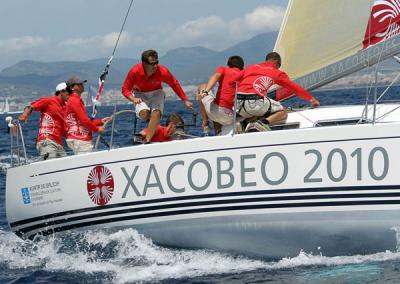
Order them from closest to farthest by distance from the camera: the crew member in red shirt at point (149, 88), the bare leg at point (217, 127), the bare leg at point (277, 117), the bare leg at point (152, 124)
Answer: the bare leg at point (277, 117) < the bare leg at point (152, 124) < the crew member in red shirt at point (149, 88) < the bare leg at point (217, 127)

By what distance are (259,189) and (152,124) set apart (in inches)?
53.9

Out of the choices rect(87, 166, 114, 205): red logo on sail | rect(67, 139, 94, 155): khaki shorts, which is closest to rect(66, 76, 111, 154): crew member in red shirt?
rect(67, 139, 94, 155): khaki shorts

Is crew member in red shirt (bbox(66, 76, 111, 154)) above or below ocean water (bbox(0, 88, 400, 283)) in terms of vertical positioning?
above

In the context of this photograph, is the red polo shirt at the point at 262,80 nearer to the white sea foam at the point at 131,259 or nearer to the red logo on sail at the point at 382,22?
the red logo on sail at the point at 382,22

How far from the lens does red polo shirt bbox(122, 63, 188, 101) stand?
7055 millimetres

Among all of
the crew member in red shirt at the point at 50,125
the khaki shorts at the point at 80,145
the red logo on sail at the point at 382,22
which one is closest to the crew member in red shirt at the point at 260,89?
the red logo on sail at the point at 382,22

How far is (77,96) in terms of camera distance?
7.15 metres

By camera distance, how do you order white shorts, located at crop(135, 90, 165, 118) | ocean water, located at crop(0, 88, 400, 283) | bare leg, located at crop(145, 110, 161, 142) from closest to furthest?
ocean water, located at crop(0, 88, 400, 283), bare leg, located at crop(145, 110, 161, 142), white shorts, located at crop(135, 90, 165, 118)

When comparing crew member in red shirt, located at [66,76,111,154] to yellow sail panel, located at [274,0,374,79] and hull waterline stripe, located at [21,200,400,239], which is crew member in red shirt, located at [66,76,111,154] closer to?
hull waterline stripe, located at [21,200,400,239]

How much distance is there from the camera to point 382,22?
704cm

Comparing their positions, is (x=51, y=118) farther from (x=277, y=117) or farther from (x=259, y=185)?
(x=259, y=185)

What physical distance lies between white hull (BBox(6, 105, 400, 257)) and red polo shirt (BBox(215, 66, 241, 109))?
70cm

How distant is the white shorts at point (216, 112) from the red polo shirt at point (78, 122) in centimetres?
105

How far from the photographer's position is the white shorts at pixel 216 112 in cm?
676
